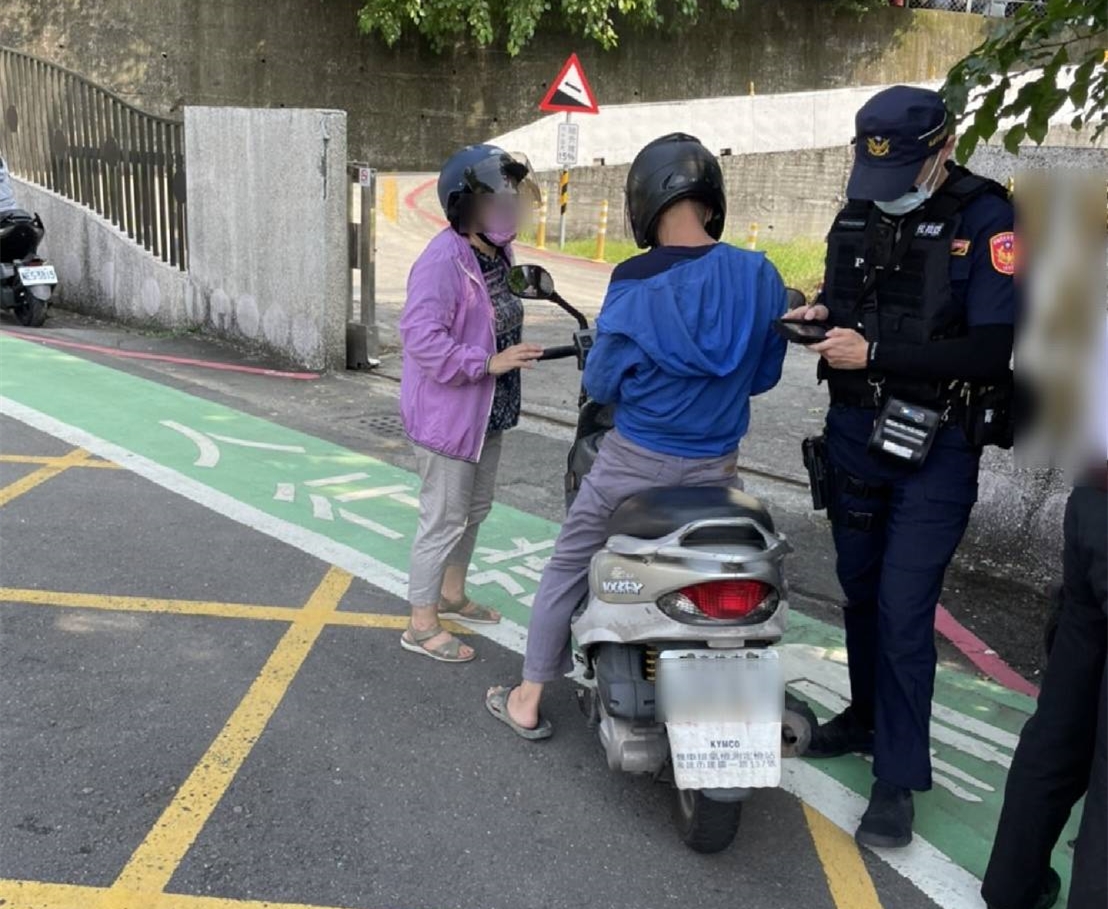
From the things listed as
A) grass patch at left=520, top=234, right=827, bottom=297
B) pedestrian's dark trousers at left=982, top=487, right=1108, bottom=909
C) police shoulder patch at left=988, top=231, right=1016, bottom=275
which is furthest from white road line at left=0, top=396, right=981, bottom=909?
grass patch at left=520, top=234, right=827, bottom=297

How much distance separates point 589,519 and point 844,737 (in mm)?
1129

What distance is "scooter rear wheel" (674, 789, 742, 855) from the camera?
2838mm

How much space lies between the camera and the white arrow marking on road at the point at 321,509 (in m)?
5.40

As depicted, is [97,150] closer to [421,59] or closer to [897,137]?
[897,137]

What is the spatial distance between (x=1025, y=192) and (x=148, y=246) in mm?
8276

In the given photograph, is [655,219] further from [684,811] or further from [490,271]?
[684,811]

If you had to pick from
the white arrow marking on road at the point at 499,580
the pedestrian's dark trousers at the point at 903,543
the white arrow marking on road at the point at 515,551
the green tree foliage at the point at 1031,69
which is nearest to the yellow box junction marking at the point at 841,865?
the pedestrian's dark trousers at the point at 903,543

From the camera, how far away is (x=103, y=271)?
10.7m

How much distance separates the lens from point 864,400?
120 inches

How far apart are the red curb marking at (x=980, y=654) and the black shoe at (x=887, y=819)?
110 centimetres

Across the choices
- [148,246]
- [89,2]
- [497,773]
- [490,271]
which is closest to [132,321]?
[148,246]

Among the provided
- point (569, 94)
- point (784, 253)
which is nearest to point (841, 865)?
point (569, 94)

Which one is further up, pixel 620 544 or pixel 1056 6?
pixel 1056 6

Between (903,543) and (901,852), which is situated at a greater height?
(903,543)
